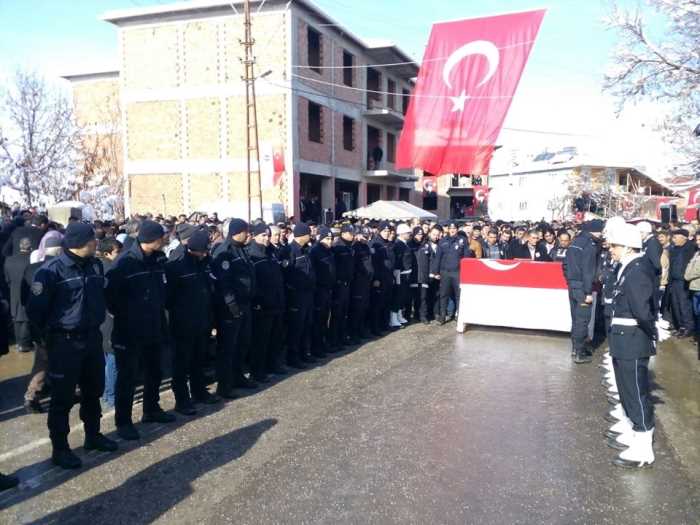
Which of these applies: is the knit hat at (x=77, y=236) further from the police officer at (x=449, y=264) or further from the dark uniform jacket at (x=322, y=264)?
the police officer at (x=449, y=264)

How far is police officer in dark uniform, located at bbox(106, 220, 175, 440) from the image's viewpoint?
17.4ft

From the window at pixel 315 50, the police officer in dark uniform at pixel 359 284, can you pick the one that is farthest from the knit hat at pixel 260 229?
the window at pixel 315 50

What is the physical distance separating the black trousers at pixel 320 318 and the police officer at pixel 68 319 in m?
3.92

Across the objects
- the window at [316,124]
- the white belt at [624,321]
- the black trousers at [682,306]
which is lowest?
the black trousers at [682,306]

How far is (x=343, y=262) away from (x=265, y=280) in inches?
85.2

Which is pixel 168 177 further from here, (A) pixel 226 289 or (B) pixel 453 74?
(A) pixel 226 289

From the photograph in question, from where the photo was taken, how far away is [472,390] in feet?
22.7

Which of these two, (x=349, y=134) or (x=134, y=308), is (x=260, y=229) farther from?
(x=349, y=134)

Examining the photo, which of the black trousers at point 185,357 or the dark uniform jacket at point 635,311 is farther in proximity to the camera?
the black trousers at point 185,357

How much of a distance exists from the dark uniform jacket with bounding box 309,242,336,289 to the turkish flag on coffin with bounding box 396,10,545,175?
219 cm

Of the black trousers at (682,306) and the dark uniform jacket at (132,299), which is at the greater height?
the dark uniform jacket at (132,299)

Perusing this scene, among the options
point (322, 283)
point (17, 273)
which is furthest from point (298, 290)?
point (17, 273)

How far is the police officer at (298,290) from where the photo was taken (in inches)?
309

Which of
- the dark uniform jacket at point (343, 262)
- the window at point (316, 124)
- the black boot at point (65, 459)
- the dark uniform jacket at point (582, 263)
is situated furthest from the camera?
the window at point (316, 124)
